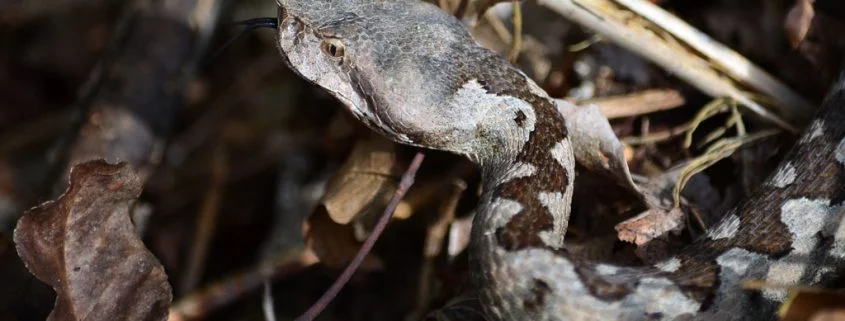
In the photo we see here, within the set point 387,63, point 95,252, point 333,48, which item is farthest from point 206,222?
point 387,63

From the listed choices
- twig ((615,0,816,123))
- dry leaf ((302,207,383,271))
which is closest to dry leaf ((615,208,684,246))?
twig ((615,0,816,123))

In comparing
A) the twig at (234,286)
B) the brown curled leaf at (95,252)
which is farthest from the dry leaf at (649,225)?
the brown curled leaf at (95,252)

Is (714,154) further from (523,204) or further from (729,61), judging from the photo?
(523,204)

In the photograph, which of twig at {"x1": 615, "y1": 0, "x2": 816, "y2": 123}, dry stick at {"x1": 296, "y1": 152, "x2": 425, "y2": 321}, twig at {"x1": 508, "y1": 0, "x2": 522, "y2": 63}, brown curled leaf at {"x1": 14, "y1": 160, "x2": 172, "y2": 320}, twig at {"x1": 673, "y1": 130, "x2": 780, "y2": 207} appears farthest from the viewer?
twig at {"x1": 508, "y1": 0, "x2": 522, "y2": 63}

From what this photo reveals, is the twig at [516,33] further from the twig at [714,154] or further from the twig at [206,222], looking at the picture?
the twig at [206,222]

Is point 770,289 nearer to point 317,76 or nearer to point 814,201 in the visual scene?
point 814,201

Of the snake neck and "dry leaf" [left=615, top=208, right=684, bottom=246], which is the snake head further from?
"dry leaf" [left=615, top=208, right=684, bottom=246]
